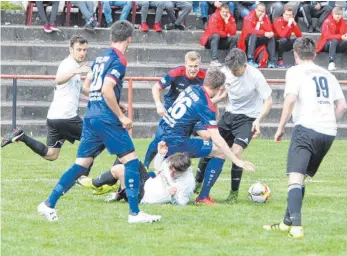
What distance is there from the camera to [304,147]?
9891 mm

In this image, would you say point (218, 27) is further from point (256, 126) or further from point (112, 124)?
point (112, 124)

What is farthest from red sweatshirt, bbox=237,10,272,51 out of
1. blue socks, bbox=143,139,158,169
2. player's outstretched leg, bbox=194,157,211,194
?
blue socks, bbox=143,139,158,169

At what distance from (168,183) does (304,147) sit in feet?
7.47

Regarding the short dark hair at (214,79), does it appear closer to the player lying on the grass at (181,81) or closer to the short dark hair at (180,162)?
the short dark hair at (180,162)

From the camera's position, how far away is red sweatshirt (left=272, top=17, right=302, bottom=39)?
77.8 feet

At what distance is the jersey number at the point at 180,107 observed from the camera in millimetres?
11707

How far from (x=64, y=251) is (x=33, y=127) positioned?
1223cm

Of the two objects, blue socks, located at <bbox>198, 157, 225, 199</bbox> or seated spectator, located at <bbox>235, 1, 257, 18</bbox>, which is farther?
seated spectator, located at <bbox>235, 1, 257, 18</bbox>

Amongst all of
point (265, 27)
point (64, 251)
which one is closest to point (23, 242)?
point (64, 251)

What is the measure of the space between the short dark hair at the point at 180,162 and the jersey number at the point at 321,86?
2.17 metres

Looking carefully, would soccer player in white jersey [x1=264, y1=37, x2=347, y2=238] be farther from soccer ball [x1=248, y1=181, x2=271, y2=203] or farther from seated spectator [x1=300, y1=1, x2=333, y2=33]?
seated spectator [x1=300, y1=1, x2=333, y2=33]

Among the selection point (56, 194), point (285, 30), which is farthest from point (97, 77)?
point (285, 30)

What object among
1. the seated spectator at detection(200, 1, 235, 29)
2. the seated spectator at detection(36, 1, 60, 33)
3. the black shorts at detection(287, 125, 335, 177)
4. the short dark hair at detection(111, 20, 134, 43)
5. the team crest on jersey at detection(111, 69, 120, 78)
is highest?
the short dark hair at detection(111, 20, 134, 43)

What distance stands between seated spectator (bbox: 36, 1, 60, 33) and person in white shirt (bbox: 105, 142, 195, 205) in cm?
1207
